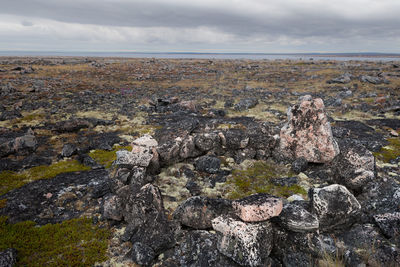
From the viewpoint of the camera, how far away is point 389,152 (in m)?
16.5

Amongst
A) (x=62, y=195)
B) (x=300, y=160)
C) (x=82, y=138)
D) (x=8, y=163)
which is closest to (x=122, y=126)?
(x=82, y=138)

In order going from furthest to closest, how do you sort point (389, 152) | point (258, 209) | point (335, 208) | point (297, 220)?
point (389, 152) < point (335, 208) < point (297, 220) < point (258, 209)

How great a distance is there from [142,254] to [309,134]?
1151 cm

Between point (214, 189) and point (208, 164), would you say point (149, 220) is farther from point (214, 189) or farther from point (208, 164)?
point (208, 164)

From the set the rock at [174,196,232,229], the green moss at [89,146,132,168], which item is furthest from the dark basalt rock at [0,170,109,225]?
the rock at [174,196,232,229]

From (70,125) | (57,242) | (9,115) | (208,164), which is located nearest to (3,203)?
(57,242)

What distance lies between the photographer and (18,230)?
9.23 m

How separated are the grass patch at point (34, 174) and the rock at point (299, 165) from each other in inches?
497

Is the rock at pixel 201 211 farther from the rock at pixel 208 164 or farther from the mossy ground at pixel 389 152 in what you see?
the mossy ground at pixel 389 152

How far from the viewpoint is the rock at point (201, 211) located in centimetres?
883

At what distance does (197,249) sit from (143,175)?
482 centimetres

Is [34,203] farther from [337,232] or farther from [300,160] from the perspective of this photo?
[300,160]

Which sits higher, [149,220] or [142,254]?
[149,220]

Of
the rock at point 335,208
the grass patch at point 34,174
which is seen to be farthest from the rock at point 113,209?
the rock at point 335,208
